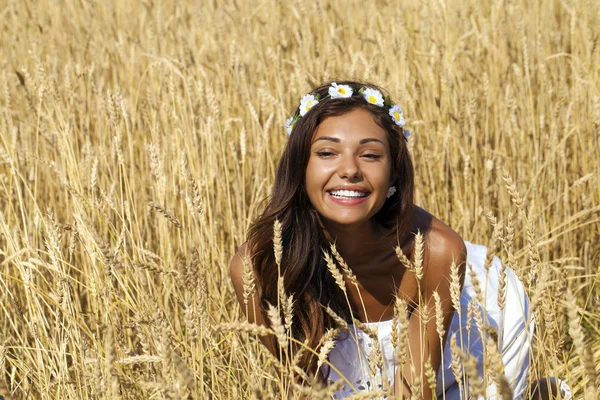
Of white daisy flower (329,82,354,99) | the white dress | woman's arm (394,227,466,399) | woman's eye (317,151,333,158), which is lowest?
the white dress

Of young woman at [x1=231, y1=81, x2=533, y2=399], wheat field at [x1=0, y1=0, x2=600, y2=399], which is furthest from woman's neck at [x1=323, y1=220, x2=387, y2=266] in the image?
wheat field at [x1=0, y1=0, x2=600, y2=399]

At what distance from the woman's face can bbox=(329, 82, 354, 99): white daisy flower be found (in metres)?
0.06

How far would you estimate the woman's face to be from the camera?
179 centimetres

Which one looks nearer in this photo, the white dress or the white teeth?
the white teeth

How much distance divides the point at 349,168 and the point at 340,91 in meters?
0.26

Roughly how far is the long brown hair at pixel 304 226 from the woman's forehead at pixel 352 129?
0.02 metres

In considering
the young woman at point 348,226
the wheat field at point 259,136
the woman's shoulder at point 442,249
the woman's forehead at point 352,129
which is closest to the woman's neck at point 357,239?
the young woman at point 348,226

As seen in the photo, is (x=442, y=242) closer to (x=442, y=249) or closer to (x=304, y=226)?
(x=442, y=249)

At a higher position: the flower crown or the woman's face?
Answer: the flower crown

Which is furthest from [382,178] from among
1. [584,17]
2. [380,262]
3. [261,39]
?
[261,39]

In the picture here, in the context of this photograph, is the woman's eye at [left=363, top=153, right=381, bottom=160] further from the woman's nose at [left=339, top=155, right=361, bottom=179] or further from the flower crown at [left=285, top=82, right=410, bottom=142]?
the flower crown at [left=285, top=82, right=410, bottom=142]

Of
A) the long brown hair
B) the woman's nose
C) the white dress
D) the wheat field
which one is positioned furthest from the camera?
the wheat field

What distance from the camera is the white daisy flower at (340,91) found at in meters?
1.94

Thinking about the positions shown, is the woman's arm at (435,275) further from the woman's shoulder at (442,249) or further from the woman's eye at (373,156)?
the woman's eye at (373,156)
